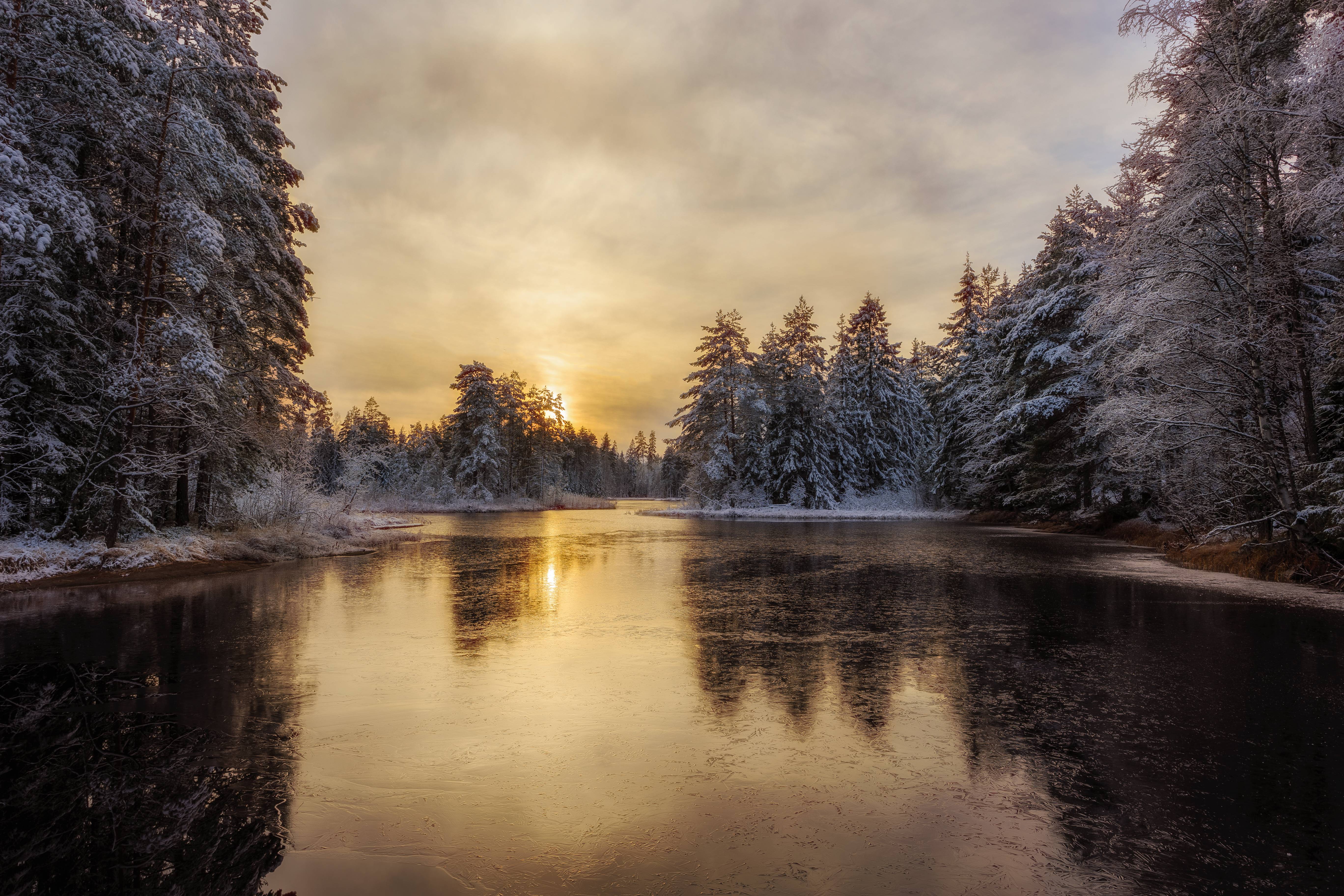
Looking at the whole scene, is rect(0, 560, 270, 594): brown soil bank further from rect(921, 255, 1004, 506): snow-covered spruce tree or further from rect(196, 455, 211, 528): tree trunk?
rect(921, 255, 1004, 506): snow-covered spruce tree

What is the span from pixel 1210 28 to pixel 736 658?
17.5 metres

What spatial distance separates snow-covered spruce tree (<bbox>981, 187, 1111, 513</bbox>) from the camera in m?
29.5

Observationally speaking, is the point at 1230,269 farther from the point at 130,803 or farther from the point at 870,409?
the point at 870,409

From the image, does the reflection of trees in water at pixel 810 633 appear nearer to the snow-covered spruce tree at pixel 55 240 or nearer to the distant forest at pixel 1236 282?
the distant forest at pixel 1236 282

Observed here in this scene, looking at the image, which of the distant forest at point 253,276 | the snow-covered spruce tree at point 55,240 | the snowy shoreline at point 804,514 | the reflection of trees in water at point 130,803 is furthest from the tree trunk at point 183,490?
the snowy shoreline at point 804,514

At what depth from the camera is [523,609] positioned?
1042cm

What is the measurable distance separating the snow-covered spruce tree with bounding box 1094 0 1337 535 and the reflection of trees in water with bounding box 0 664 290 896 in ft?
56.2

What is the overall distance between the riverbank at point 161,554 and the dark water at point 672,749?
98.3 inches

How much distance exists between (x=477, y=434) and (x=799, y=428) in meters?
28.8

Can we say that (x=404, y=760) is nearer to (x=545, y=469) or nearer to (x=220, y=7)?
(x=220, y=7)

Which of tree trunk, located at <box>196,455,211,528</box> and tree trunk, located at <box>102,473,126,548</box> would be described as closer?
tree trunk, located at <box>102,473,126,548</box>

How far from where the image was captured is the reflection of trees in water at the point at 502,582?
30.0ft

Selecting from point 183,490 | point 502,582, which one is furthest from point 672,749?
point 183,490

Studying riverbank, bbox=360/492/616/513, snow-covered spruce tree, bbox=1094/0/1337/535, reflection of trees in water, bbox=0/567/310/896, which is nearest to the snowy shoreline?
riverbank, bbox=360/492/616/513
